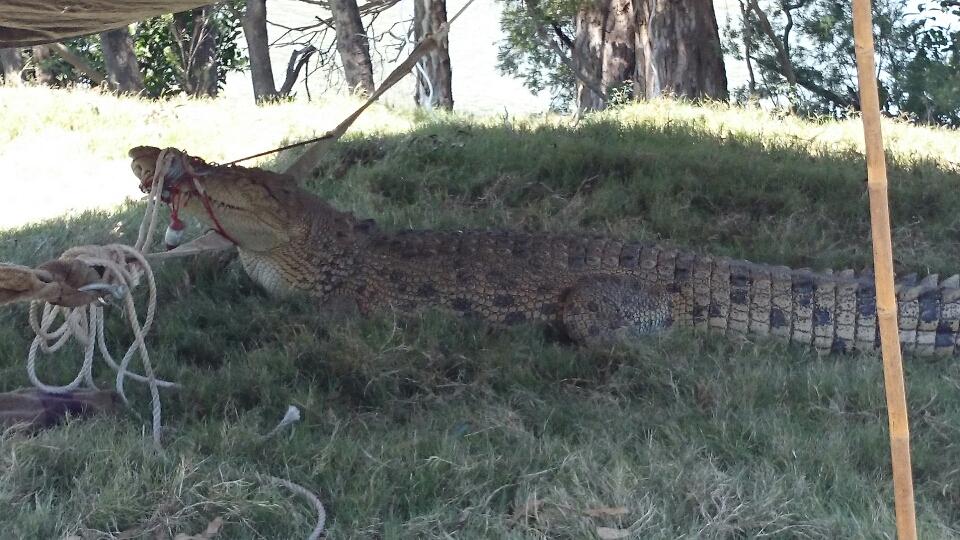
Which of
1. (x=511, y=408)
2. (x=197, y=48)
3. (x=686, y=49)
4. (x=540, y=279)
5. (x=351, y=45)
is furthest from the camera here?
(x=197, y=48)

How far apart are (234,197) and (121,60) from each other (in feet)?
31.6

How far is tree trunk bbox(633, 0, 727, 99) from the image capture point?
33.1ft

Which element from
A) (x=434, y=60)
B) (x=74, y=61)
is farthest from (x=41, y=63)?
(x=434, y=60)

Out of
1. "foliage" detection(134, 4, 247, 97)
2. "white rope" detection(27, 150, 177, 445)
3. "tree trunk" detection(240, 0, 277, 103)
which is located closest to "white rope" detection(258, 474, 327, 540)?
"white rope" detection(27, 150, 177, 445)

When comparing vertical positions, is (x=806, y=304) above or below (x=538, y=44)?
below

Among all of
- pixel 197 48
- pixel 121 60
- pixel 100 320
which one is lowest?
pixel 100 320

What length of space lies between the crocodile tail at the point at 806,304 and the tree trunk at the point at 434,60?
7.23 meters

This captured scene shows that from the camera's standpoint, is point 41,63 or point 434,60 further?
point 41,63

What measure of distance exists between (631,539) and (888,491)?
0.85 meters

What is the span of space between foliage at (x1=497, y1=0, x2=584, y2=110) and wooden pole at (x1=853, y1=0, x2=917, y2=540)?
10479 mm

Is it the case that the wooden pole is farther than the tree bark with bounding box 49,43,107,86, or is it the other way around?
the tree bark with bounding box 49,43,107,86

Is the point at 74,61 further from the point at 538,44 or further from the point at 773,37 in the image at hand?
Answer: the point at 773,37

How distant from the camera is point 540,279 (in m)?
4.74

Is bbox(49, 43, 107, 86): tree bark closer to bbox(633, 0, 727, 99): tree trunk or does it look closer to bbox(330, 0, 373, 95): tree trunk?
bbox(330, 0, 373, 95): tree trunk
